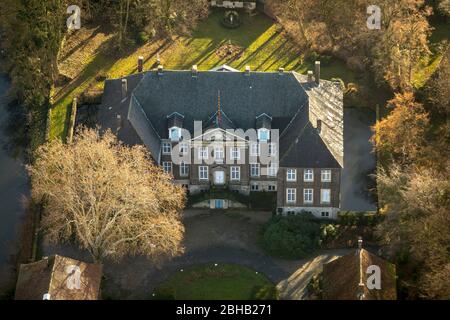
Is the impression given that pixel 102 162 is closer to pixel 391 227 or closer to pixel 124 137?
pixel 124 137

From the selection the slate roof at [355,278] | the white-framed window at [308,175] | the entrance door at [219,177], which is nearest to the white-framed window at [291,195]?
the white-framed window at [308,175]

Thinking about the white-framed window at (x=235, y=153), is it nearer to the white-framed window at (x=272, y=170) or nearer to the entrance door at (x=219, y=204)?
the white-framed window at (x=272, y=170)

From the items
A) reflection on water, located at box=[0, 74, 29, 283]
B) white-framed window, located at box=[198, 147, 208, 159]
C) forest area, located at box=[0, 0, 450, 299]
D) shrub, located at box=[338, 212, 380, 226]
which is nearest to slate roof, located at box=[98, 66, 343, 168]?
white-framed window, located at box=[198, 147, 208, 159]

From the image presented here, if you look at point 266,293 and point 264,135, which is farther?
point 264,135

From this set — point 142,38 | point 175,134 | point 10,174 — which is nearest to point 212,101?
point 175,134

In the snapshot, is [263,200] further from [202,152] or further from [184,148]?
[184,148]

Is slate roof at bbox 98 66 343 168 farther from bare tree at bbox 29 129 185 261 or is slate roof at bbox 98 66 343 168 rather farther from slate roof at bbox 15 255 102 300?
slate roof at bbox 15 255 102 300
